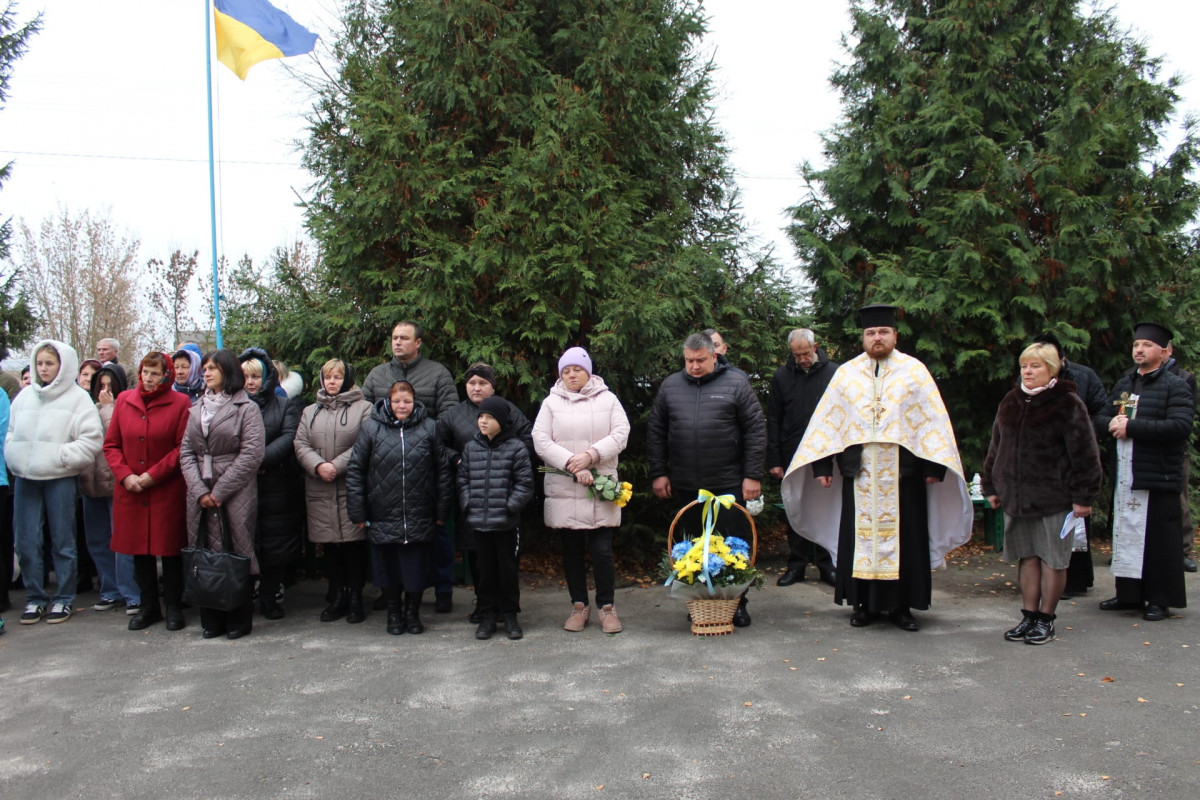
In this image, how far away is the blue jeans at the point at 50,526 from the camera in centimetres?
659

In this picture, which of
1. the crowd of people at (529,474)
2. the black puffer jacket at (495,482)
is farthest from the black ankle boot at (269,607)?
the black puffer jacket at (495,482)

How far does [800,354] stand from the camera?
7.35 metres

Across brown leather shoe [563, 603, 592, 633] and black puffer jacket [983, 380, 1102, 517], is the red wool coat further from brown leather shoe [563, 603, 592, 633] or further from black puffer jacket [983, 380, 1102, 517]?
black puffer jacket [983, 380, 1102, 517]

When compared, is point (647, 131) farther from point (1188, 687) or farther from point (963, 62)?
point (1188, 687)

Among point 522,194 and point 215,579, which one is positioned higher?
point 522,194

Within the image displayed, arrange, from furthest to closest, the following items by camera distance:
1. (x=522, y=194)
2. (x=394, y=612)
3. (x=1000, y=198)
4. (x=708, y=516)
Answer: (x=1000, y=198) → (x=522, y=194) → (x=394, y=612) → (x=708, y=516)

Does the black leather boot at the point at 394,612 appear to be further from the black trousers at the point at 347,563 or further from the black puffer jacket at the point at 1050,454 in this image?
the black puffer jacket at the point at 1050,454

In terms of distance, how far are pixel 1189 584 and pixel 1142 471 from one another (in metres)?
1.65

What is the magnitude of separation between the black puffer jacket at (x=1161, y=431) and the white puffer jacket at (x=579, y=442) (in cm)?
355

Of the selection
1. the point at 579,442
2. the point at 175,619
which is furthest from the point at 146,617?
the point at 579,442

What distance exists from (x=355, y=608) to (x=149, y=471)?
1.68 metres

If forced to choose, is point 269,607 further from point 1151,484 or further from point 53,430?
point 1151,484

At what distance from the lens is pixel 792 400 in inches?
292

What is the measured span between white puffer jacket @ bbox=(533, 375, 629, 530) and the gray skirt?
2.53 m
